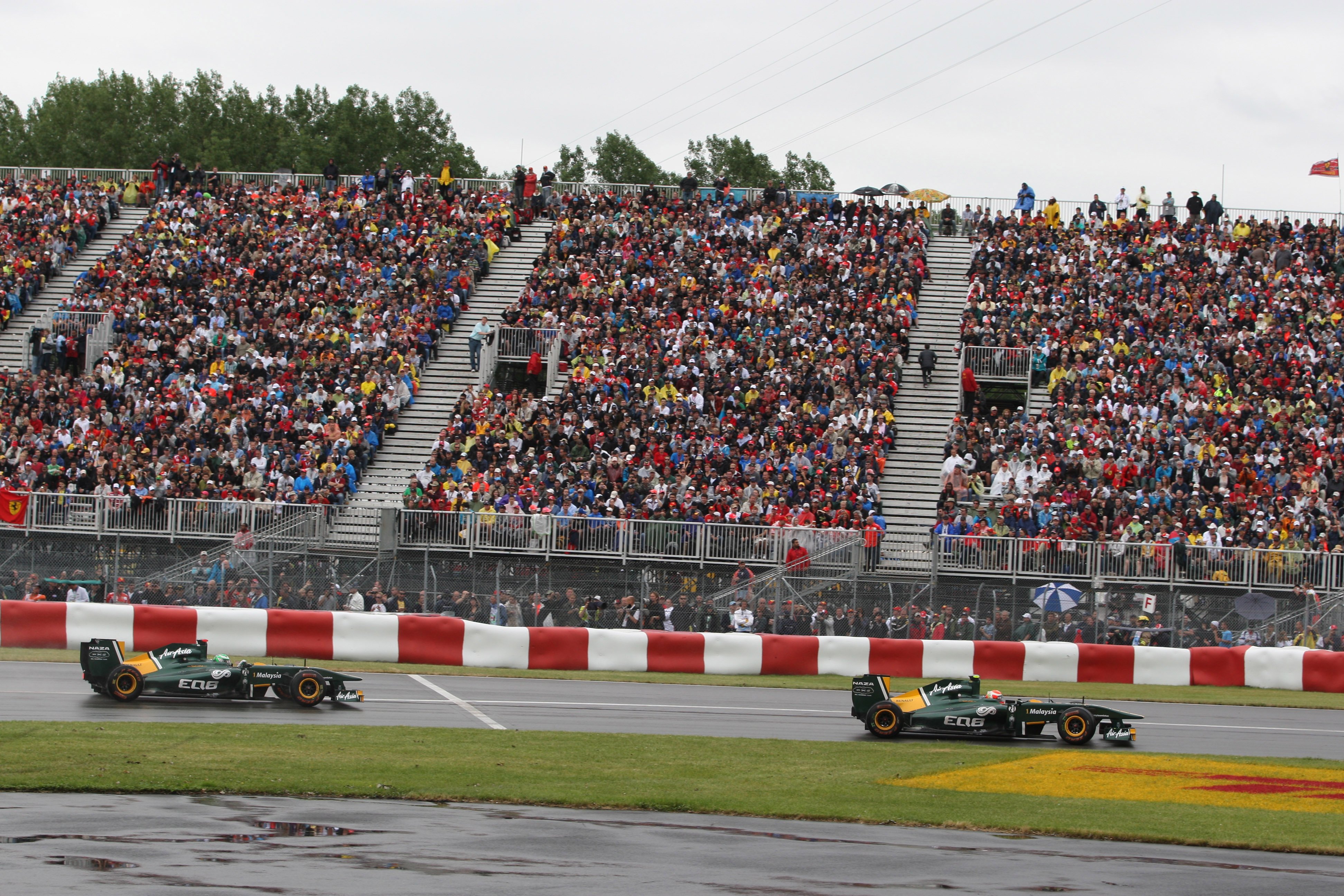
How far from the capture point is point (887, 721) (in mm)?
17938

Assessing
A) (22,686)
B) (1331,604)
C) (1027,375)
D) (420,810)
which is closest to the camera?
(420,810)

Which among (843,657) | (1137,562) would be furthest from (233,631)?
(1137,562)

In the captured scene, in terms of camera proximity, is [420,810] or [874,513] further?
[874,513]

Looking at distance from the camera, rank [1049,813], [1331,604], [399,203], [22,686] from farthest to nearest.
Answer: [399,203], [1331,604], [22,686], [1049,813]

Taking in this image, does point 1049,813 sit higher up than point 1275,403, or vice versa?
point 1275,403

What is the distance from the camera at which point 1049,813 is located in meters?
12.9

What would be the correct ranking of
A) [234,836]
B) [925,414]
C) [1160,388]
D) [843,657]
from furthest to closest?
[925,414], [1160,388], [843,657], [234,836]

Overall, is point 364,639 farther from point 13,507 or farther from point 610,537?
point 13,507

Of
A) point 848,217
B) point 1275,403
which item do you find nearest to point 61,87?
point 848,217

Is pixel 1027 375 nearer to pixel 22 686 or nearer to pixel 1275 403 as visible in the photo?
pixel 1275 403

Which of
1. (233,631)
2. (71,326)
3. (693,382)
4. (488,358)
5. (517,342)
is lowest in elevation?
(233,631)

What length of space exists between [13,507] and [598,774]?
20.7m

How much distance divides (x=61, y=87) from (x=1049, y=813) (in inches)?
3455

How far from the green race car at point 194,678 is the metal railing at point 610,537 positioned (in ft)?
39.3
